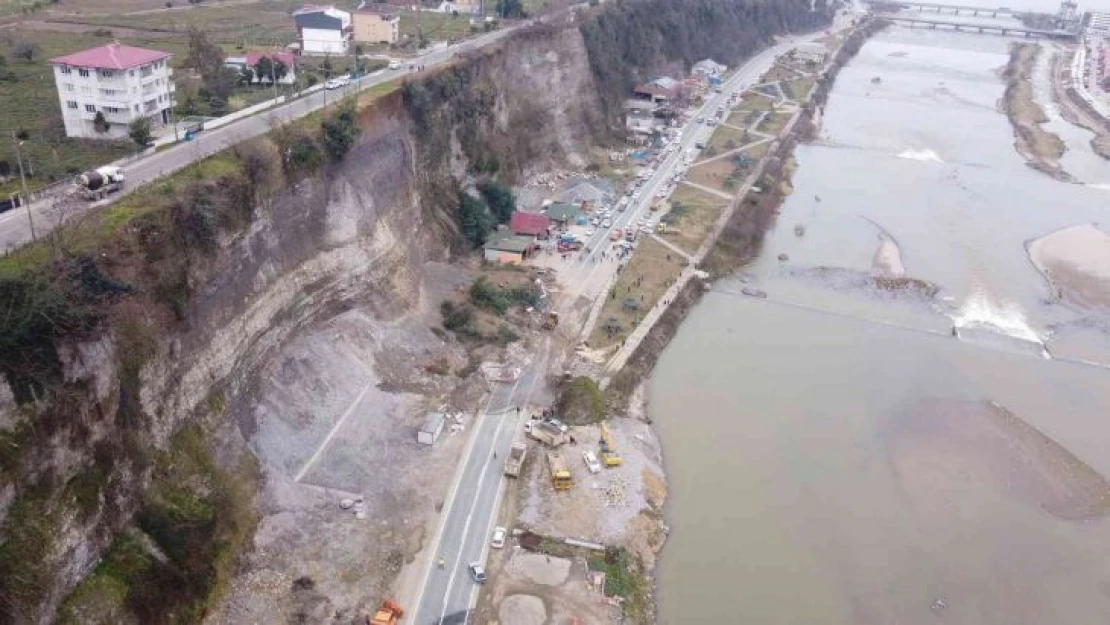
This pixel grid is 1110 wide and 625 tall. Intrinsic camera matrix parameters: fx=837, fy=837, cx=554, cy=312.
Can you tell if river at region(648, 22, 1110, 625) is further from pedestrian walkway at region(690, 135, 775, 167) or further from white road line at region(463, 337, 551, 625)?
pedestrian walkway at region(690, 135, 775, 167)

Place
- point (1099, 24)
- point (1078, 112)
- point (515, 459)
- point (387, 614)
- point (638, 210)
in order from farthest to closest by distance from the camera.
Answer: point (1099, 24)
point (1078, 112)
point (638, 210)
point (515, 459)
point (387, 614)

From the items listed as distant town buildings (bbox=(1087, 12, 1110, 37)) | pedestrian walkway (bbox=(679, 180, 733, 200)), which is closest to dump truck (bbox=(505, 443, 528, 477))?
pedestrian walkway (bbox=(679, 180, 733, 200))

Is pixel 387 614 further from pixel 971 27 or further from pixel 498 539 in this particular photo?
pixel 971 27

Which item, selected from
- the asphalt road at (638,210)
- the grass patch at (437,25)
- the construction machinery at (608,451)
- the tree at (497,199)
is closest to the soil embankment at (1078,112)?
the asphalt road at (638,210)

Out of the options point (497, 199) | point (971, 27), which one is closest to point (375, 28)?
point (497, 199)

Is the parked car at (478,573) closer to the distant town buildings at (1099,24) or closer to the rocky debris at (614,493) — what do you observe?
the rocky debris at (614,493)

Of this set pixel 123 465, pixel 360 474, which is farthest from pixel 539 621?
pixel 123 465
